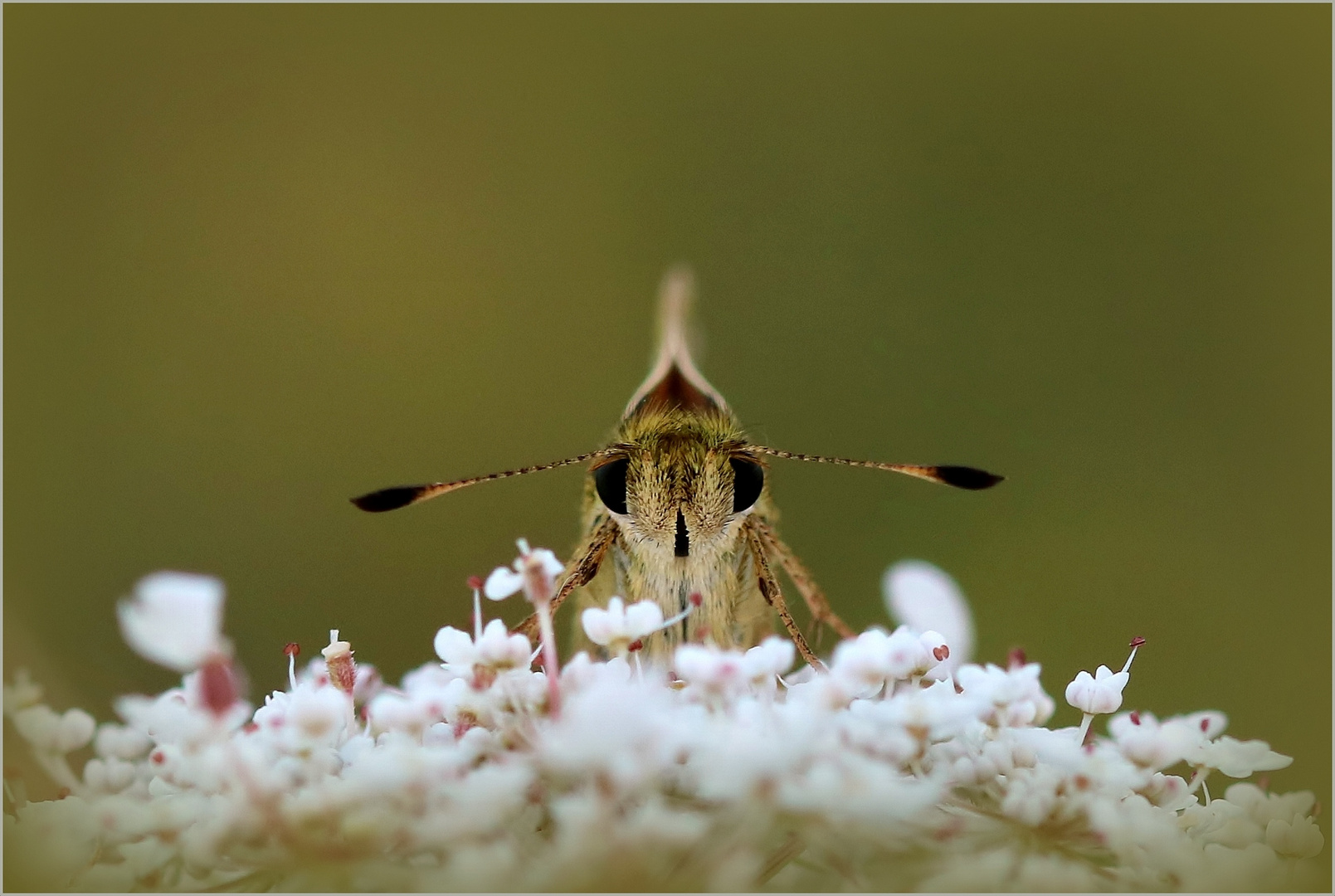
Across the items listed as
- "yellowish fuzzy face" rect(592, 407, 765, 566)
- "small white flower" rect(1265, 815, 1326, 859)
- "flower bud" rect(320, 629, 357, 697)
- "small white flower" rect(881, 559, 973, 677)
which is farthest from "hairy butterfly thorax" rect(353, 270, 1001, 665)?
"small white flower" rect(1265, 815, 1326, 859)

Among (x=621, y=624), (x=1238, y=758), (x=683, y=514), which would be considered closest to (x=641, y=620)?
(x=621, y=624)

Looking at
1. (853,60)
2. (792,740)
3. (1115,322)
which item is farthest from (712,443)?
(853,60)

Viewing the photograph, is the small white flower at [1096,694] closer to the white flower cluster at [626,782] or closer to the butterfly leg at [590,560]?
the white flower cluster at [626,782]

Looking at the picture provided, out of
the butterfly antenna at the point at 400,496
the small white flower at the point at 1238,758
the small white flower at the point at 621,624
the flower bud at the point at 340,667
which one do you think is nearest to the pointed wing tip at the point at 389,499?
the butterfly antenna at the point at 400,496

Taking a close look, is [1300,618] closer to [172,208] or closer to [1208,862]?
[1208,862]

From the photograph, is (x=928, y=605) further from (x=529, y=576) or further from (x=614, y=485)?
(x=529, y=576)

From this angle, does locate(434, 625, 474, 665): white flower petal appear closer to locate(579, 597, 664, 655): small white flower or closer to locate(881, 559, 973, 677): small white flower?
locate(579, 597, 664, 655): small white flower
